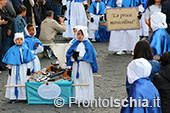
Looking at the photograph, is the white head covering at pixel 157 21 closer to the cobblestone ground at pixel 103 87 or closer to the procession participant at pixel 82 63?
the procession participant at pixel 82 63

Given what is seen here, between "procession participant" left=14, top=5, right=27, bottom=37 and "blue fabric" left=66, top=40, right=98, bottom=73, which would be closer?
"blue fabric" left=66, top=40, right=98, bottom=73

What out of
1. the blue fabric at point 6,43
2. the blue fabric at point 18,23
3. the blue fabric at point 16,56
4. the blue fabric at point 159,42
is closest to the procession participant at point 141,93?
the blue fabric at point 159,42

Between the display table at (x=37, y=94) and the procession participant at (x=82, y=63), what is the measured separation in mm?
157

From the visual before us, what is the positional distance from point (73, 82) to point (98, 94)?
0.72m

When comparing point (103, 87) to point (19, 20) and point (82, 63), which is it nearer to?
point (82, 63)

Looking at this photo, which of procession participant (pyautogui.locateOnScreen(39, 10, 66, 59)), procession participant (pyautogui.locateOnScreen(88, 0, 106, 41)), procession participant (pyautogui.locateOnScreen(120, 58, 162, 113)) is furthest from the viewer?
procession participant (pyautogui.locateOnScreen(88, 0, 106, 41))

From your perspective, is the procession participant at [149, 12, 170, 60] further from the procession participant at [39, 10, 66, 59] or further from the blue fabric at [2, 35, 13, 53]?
the blue fabric at [2, 35, 13, 53]

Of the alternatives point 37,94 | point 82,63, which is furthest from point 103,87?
point 37,94

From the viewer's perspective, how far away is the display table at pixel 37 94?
5.72m

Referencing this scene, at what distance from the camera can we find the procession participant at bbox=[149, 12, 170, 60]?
5.84 meters

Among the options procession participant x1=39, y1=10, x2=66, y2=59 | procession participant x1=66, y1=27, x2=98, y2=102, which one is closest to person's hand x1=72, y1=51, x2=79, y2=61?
procession participant x1=66, y1=27, x2=98, y2=102

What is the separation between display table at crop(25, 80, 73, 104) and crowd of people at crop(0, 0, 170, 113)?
0.55ft

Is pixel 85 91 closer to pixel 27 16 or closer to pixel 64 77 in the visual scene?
pixel 64 77

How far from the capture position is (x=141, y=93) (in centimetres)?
350
